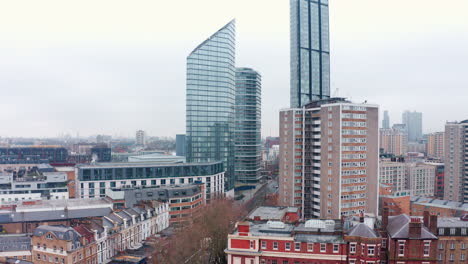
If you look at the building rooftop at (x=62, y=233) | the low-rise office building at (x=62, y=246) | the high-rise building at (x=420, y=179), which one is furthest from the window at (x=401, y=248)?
the high-rise building at (x=420, y=179)

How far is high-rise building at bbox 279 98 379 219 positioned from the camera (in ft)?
190

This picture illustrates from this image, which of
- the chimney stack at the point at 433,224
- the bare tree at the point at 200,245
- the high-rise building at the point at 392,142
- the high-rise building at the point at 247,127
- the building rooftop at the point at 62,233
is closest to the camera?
the chimney stack at the point at 433,224

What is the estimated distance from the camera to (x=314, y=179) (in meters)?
64.6

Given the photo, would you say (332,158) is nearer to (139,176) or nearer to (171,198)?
(171,198)

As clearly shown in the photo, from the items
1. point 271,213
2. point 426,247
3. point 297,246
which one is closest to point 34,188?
point 271,213

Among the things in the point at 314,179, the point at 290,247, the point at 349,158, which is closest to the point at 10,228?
the point at 290,247

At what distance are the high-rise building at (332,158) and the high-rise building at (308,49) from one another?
285ft

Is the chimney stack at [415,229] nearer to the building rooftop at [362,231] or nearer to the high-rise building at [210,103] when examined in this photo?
the building rooftop at [362,231]

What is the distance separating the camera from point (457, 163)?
299 feet

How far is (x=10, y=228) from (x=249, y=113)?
318 feet

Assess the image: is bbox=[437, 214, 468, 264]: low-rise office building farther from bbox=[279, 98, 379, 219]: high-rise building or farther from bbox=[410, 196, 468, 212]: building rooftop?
bbox=[410, 196, 468, 212]: building rooftop

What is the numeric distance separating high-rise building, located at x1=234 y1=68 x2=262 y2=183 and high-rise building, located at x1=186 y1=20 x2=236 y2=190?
20.2 metres

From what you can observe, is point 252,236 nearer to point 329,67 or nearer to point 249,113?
point 249,113

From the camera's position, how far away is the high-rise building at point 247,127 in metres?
129
